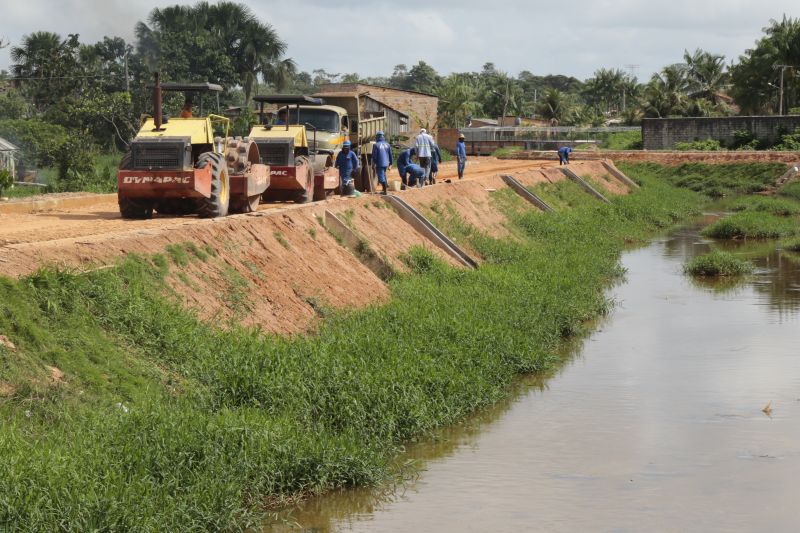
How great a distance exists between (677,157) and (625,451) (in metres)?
45.9

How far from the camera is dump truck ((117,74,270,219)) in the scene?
18.7 metres

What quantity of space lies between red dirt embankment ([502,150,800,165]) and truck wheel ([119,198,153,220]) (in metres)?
38.0

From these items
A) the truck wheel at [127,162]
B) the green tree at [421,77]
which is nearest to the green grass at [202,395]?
the truck wheel at [127,162]

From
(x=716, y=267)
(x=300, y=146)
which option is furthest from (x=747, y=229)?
(x=300, y=146)

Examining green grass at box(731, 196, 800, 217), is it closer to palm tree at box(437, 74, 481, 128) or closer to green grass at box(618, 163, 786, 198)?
green grass at box(618, 163, 786, 198)

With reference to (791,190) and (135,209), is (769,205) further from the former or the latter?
(135,209)

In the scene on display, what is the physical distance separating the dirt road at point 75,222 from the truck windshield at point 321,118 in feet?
12.5

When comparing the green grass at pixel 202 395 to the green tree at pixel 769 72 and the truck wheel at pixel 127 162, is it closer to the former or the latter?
the truck wheel at pixel 127 162

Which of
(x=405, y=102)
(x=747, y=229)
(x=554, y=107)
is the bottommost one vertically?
(x=747, y=229)

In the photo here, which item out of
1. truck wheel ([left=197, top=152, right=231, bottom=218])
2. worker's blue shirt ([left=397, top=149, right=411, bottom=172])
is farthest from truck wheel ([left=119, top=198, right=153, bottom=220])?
worker's blue shirt ([left=397, top=149, right=411, bottom=172])

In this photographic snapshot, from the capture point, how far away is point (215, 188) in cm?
1914

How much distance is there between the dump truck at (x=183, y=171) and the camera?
1873cm

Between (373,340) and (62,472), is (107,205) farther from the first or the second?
(62,472)

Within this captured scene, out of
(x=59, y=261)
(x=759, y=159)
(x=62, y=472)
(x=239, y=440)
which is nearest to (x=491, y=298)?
(x=59, y=261)
